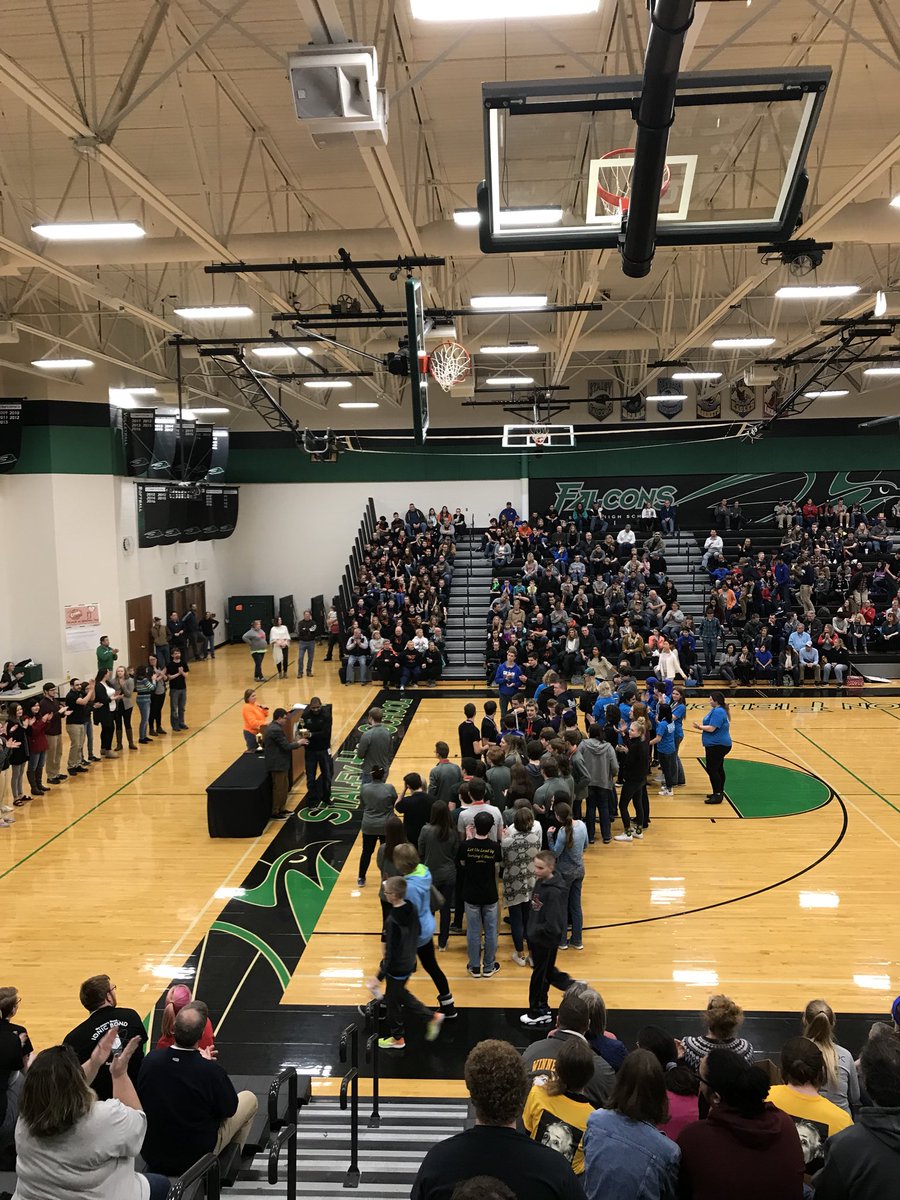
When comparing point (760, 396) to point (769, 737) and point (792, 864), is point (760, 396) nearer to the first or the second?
point (769, 737)

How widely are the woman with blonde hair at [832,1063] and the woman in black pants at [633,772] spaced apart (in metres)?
6.03

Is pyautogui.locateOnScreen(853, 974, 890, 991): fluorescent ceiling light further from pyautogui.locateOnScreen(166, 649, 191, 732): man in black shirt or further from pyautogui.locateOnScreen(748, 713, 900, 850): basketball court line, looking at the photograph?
pyautogui.locateOnScreen(166, 649, 191, 732): man in black shirt

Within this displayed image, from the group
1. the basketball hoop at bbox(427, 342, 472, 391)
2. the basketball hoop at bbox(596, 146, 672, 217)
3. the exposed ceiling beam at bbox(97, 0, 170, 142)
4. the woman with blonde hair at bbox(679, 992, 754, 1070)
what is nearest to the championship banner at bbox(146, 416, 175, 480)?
the basketball hoop at bbox(427, 342, 472, 391)

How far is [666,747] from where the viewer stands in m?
12.0

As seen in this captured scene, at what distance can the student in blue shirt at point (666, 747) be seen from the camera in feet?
38.5

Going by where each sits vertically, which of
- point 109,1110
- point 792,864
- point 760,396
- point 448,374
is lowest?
point 792,864

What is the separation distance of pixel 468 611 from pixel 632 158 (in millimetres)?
20085

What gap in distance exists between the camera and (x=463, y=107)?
11188mm

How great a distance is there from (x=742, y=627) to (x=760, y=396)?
11.4 meters

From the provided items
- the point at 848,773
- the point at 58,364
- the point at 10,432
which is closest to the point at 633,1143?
the point at 848,773

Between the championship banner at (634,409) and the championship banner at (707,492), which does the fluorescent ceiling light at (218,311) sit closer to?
the championship banner at (634,409)

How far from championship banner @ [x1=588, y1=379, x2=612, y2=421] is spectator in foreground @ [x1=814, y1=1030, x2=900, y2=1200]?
2727cm

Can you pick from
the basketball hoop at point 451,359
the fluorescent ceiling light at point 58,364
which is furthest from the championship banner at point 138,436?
the basketball hoop at point 451,359

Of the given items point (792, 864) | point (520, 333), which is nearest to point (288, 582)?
point (520, 333)
